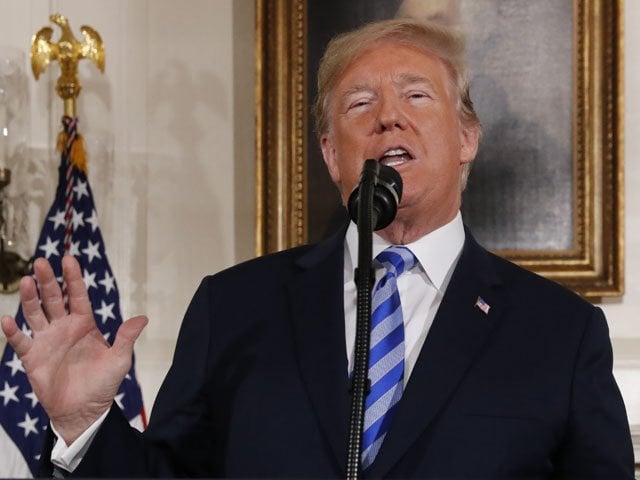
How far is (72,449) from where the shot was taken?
1.82m

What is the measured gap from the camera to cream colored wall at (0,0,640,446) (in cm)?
391

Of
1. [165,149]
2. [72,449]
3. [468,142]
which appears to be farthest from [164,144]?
[72,449]

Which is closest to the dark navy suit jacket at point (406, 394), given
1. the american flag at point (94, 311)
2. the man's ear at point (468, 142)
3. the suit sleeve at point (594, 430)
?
the suit sleeve at point (594, 430)

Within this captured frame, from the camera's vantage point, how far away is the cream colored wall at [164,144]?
391 centimetres

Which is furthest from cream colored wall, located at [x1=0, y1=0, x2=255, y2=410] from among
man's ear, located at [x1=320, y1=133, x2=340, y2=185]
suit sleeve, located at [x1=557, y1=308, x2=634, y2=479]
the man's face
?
suit sleeve, located at [x1=557, y1=308, x2=634, y2=479]

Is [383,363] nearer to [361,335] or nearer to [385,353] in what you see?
[385,353]

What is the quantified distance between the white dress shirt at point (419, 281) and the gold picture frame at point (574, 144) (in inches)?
58.9

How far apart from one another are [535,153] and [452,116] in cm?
153

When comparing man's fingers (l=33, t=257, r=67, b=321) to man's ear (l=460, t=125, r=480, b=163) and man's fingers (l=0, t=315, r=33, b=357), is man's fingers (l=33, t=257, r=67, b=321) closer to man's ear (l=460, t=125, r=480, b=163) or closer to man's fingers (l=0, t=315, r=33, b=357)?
man's fingers (l=0, t=315, r=33, b=357)

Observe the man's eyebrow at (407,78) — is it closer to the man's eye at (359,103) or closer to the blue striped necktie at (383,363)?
the man's eye at (359,103)

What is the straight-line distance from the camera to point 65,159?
3.68 meters

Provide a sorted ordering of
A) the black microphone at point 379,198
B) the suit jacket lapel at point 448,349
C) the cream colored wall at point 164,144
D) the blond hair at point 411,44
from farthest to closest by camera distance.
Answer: the cream colored wall at point 164,144 < the blond hair at point 411,44 < the suit jacket lapel at point 448,349 < the black microphone at point 379,198

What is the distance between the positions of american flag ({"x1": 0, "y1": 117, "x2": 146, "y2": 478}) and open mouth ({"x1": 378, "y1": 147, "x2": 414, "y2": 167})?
1698 mm

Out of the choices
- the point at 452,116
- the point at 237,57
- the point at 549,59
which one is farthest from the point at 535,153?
the point at 452,116
